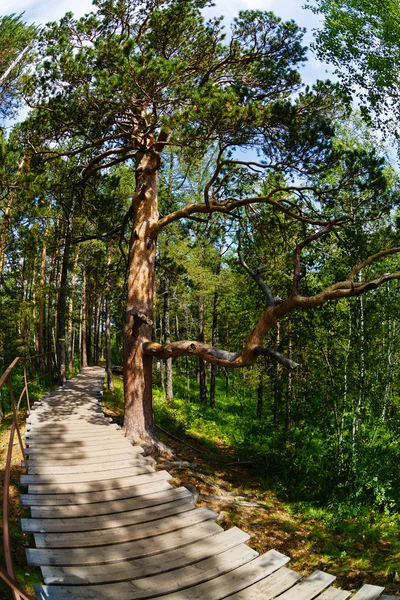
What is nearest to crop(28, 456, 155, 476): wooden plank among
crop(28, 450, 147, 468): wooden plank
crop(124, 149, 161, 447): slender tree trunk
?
crop(28, 450, 147, 468): wooden plank

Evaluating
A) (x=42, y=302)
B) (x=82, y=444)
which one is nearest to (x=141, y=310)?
(x=82, y=444)

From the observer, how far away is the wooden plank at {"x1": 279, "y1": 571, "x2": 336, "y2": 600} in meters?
3.81

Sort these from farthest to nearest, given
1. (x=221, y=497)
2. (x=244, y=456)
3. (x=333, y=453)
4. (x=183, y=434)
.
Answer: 1. (x=183, y=434)
2. (x=244, y=456)
3. (x=333, y=453)
4. (x=221, y=497)

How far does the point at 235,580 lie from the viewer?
12.9ft

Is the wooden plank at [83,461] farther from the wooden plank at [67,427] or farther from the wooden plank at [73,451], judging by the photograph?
the wooden plank at [67,427]

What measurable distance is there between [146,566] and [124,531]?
64 centimetres

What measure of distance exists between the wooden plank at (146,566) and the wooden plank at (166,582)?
6 centimetres

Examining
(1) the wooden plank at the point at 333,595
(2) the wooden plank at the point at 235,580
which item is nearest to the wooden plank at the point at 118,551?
(2) the wooden plank at the point at 235,580

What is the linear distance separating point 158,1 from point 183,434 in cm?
1099

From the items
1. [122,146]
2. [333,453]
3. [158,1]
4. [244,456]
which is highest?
[158,1]

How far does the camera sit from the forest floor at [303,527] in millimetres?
5691

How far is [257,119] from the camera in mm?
7051

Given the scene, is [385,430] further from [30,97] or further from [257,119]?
[30,97]

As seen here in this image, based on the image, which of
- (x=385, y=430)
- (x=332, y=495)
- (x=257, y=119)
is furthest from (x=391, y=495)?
(x=257, y=119)
